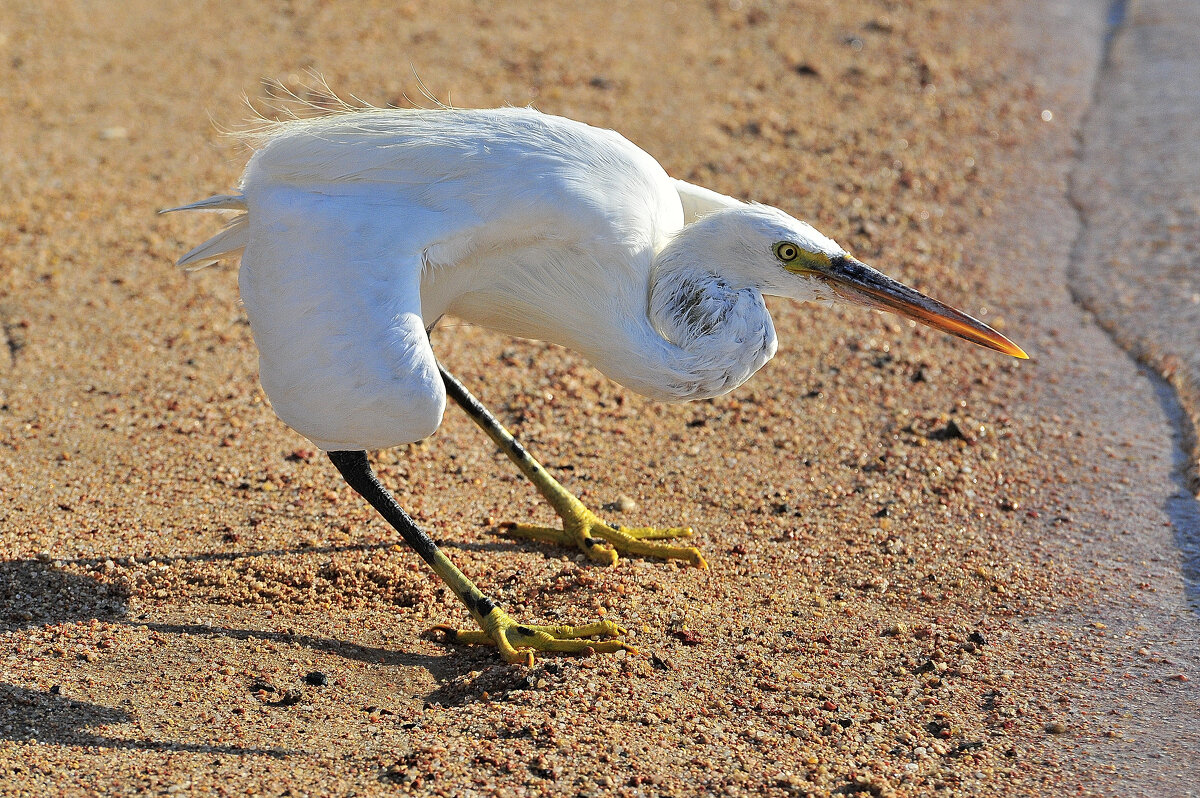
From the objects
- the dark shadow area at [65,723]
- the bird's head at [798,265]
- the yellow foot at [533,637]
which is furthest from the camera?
the bird's head at [798,265]

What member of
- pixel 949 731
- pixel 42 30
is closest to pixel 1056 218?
pixel 949 731

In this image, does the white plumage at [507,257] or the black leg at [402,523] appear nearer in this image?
the white plumage at [507,257]

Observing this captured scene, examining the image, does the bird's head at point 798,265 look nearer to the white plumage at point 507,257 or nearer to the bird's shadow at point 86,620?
the white plumage at point 507,257

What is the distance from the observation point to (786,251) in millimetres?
4199

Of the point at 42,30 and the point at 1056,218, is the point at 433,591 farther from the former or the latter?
the point at 42,30

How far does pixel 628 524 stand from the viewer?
5.06 metres

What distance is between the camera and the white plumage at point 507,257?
3.84 meters

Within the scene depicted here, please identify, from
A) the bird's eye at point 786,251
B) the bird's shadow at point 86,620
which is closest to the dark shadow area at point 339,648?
the bird's shadow at point 86,620

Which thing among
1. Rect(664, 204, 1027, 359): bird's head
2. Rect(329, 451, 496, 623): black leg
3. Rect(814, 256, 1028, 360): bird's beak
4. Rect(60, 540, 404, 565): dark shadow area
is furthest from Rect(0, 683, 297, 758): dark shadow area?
Rect(814, 256, 1028, 360): bird's beak

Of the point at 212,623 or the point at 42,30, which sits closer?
the point at 212,623

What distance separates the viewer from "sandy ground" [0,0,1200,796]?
3.54 meters

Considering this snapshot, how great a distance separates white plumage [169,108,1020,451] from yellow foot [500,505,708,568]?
2.67 feet

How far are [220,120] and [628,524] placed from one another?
4962mm

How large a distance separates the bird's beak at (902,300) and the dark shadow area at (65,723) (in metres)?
2.47
